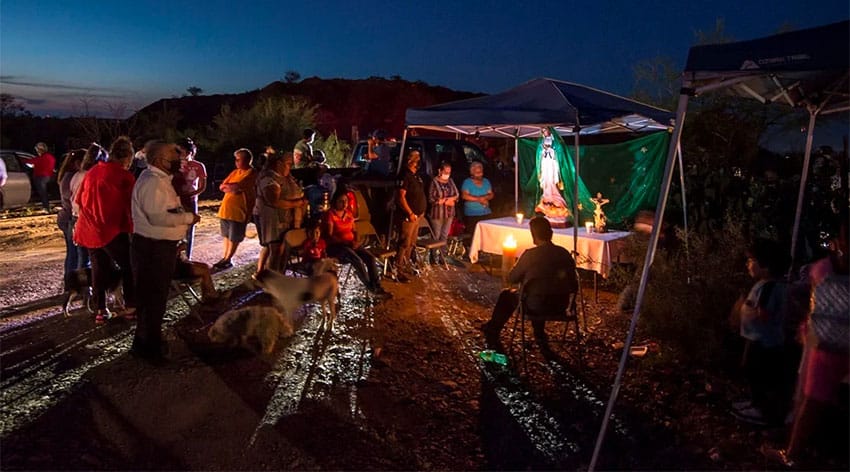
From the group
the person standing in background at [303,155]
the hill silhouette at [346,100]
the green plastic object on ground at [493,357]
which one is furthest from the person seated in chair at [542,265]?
the hill silhouette at [346,100]

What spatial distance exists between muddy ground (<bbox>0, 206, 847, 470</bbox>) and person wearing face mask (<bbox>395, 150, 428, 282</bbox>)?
1876 millimetres

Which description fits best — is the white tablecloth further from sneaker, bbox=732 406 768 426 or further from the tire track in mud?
the tire track in mud

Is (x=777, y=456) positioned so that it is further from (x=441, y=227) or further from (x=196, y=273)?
(x=441, y=227)

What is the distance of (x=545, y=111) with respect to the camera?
6562mm

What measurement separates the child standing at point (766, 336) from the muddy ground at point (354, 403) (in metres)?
0.16

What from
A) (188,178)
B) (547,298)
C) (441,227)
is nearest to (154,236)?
(547,298)

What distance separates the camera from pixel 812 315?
10.6ft

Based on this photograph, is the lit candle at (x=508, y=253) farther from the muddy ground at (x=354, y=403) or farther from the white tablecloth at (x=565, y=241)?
the muddy ground at (x=354, y=403)

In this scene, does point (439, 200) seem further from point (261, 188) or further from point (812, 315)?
point (812, 315)

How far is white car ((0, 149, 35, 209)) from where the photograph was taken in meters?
14.4

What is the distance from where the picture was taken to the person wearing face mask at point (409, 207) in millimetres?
7926

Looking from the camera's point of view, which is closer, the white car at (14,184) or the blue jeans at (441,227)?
the blue jeans at (441,227)

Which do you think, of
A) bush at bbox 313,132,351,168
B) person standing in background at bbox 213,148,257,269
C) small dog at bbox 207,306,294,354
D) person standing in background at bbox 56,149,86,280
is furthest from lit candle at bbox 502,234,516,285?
bush at bbox 313,132,351,168

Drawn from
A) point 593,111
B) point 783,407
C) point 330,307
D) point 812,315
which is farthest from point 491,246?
point 812,315
